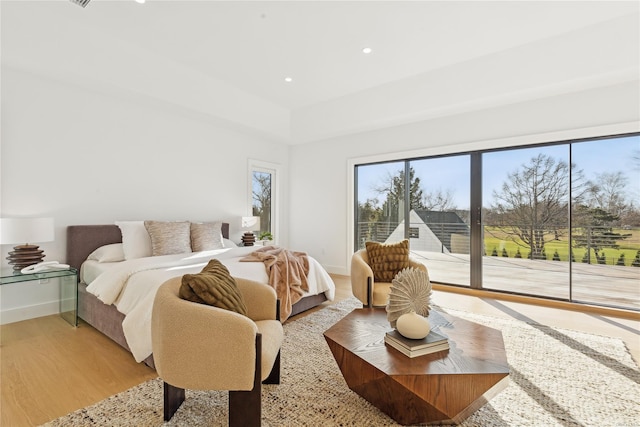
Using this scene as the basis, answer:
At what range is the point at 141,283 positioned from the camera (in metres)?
2.42

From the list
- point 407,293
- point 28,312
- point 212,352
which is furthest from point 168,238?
point 407,293

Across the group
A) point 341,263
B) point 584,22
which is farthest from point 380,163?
point 584,22

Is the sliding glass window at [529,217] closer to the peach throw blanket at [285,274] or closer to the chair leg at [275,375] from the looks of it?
the peach throw blanket at [285,274]

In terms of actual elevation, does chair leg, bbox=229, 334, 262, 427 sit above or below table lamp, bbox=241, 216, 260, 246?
below

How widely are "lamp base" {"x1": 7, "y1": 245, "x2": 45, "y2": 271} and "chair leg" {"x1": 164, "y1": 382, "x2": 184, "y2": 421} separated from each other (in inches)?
95.1

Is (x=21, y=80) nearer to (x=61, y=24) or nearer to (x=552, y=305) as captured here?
(x=61, y=24)

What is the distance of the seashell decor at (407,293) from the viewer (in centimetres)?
185

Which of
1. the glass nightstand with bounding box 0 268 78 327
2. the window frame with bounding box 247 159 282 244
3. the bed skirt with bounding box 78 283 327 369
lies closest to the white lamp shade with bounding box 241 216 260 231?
the window frame with bounding box 247 159 282 244

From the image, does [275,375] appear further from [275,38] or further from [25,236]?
[275,38]

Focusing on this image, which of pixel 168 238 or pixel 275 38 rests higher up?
pixel 275 38

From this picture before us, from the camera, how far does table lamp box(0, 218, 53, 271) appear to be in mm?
2699

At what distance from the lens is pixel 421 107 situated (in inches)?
168

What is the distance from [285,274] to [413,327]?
1.71 meters

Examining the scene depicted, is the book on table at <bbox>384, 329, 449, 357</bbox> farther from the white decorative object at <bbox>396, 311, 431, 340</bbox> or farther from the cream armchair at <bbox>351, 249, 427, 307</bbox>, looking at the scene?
the cream armchair at <bbox>351, 249, 427, 307</bbox>
